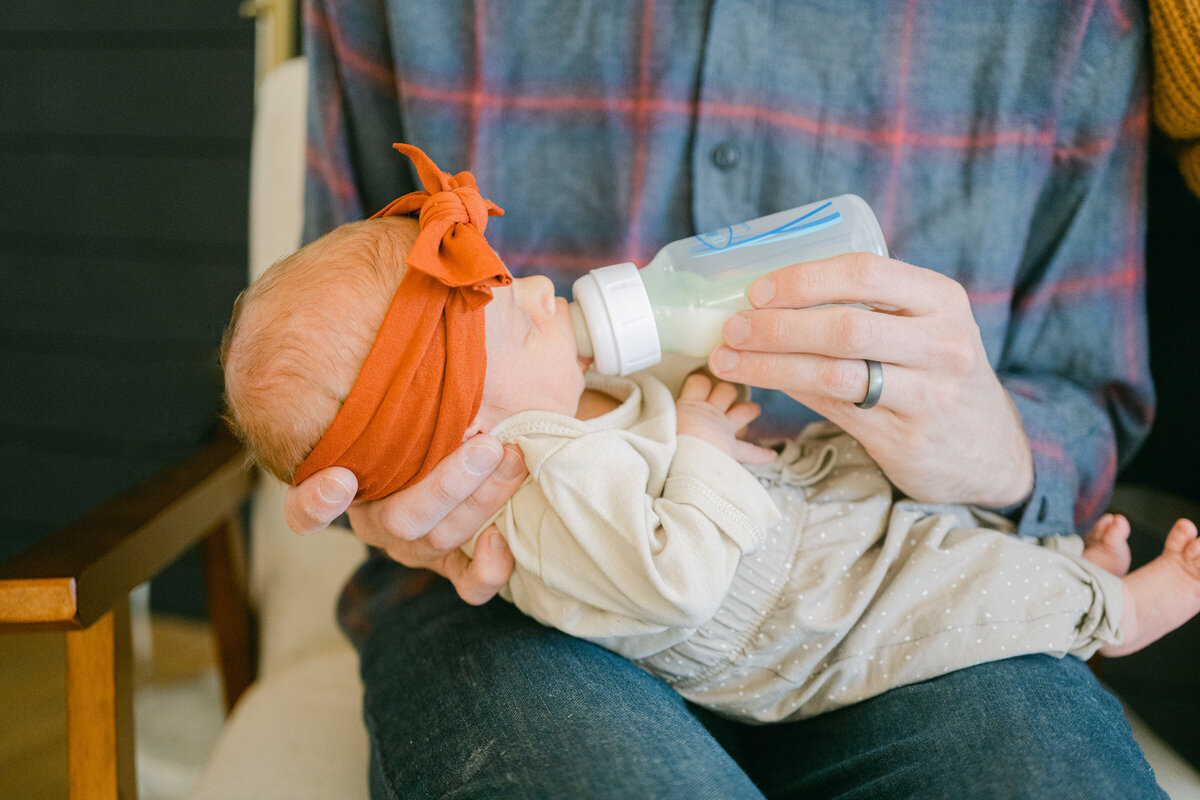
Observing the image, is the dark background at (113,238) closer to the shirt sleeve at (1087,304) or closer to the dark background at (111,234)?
the dark background at (111,234)

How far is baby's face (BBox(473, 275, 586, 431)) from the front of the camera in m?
0.82

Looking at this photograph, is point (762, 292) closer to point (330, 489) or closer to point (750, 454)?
point (750, 454)

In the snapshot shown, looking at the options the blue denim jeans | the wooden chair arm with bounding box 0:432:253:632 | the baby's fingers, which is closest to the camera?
the blue denim jeans

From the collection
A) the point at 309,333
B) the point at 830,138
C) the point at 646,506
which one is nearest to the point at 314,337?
the point at 309,333

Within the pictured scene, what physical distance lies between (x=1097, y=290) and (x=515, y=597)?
0.85 meters

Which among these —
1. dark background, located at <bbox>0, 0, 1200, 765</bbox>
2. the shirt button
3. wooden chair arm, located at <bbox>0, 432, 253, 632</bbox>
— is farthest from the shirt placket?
dark background, located at <bbox>0, 0, 1200, 765</bbox>

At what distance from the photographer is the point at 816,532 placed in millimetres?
900

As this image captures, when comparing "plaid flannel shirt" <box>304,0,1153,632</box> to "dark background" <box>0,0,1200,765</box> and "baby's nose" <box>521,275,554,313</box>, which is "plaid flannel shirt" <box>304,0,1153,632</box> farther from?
"dark background" <box>0,0,1200,765</box>

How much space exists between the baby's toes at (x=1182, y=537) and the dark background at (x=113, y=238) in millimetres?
1776

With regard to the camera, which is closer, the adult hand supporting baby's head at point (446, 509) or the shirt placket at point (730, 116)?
the adult hand supporting baby's head at point (446, 509)

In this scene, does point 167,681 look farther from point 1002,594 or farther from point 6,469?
point 1002,594

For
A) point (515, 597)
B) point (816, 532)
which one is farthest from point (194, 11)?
point (816, 532)

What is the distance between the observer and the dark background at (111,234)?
6.23ft

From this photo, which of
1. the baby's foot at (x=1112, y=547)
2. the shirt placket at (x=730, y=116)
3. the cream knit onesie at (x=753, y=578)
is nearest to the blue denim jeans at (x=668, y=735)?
the cream knit onesie at (x=753, y=578)
